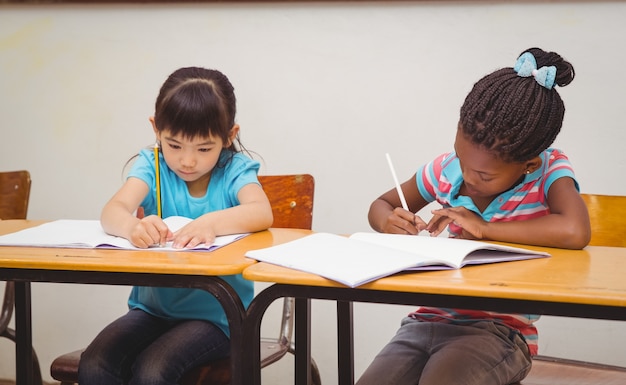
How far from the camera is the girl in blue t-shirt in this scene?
137cm

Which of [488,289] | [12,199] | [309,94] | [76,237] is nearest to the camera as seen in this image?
[488,289]

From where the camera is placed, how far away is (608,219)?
1682 millimetres

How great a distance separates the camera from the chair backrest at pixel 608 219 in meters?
1.67

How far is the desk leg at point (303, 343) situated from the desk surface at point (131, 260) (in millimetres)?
167

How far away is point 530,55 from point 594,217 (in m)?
0.46

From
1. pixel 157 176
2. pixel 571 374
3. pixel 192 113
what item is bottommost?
pixel 571 374

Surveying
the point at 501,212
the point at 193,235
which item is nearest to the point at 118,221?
the point at 193,235

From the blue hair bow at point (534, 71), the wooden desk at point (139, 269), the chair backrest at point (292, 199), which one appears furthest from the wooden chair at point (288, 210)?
the blue hair bow at point (534, 71)

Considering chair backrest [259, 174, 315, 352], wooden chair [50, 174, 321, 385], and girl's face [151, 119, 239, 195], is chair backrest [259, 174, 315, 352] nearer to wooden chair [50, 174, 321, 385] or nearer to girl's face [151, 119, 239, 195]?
wooden chair [50, 174, 321, 385]

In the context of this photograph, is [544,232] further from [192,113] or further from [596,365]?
[192,113]

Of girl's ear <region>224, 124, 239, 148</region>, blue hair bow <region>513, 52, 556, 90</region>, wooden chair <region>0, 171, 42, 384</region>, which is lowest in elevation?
wooden chair <region>0, 171, 42, 384</region>

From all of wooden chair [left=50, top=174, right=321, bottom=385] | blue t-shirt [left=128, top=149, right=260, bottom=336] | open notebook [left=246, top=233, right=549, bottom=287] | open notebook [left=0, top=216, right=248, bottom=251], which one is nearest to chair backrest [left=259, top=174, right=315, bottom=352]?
wooden chair [left=50, top=174, right=321, bottom=385]

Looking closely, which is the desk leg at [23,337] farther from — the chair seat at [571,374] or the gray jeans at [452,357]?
the chair seat at [571,374]

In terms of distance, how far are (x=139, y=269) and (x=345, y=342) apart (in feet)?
2.02
